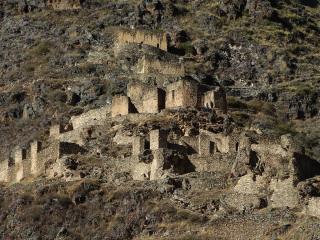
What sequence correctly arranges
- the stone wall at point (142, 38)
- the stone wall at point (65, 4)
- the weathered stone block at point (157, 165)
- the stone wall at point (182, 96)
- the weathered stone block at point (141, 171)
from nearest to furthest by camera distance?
the weathered stone block at point (157, 165), the weathered stone block at point (141, 171), the stone wall at point (182, 96), the stone wall at point (142, 38), the stone wall at point (65, 4)

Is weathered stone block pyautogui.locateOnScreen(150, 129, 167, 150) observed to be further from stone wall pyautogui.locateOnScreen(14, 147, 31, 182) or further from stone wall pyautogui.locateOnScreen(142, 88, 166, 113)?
stone wall pyautogui.locateOnScreen(14, 147, 31, 182)

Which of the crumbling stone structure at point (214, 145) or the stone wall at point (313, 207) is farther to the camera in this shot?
the crumbling stone structure at point (214, 145)

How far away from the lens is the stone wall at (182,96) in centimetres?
6431

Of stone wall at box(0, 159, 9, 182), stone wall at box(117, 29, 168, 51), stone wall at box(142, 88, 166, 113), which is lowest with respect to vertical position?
stone wall at box(0, 159, 9, 182)

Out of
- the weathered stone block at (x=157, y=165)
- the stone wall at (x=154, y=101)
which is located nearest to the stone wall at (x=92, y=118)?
the stone wall at (x=154, y=101)

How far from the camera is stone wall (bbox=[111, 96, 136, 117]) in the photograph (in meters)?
65.1

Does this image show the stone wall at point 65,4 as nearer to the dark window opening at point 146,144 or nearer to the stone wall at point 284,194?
the dark window opening at point 146,144

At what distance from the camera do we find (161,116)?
208 ft

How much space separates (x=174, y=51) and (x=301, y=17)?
1896 cm

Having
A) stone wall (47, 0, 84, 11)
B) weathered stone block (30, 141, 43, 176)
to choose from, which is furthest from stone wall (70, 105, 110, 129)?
stone wall (47, 0, 84, 11)

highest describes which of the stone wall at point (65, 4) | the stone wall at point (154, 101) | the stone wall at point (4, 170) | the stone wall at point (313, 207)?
the stone wall at point (65, 4)

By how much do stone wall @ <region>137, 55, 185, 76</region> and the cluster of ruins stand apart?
0.06m

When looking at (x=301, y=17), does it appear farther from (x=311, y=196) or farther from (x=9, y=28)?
(x=311, y=196)

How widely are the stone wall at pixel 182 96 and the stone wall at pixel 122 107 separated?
2008mm
